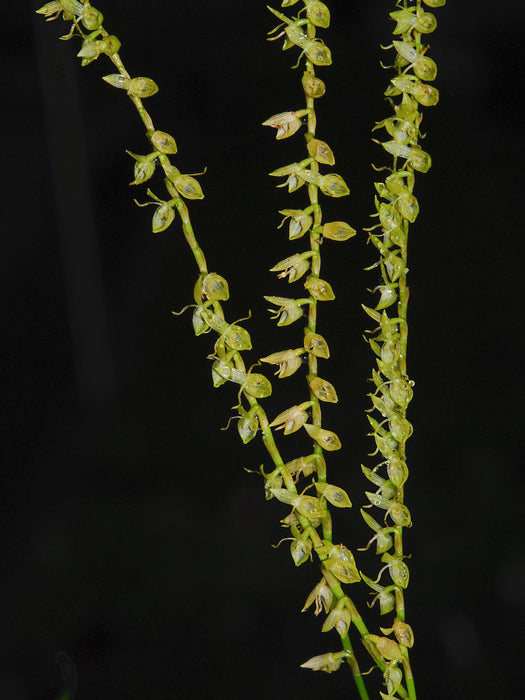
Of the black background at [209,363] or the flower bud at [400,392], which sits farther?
the black background at [209,363]

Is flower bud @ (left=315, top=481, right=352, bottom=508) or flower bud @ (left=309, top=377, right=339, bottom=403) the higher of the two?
flower bud @ (left=309, top=377, right=339, bottom=403)

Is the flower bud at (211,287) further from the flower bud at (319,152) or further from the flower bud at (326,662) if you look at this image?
the flower bud at (326,662)

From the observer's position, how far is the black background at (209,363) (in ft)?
2.77

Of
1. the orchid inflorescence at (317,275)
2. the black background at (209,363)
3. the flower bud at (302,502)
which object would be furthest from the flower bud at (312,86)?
the black background at (209,363)

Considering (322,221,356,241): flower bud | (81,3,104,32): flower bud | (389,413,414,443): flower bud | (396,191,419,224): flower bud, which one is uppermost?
(81,3,104,32): flower bud

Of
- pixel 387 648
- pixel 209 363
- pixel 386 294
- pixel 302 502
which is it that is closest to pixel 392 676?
pixel 387 648

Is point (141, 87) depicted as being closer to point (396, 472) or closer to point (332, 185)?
point (332, 185)

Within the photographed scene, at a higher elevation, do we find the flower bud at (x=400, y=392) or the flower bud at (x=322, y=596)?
the flower bud at (x=400, y=392)

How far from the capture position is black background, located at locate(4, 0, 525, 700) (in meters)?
0.84

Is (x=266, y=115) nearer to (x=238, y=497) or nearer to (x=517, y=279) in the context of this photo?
(x=517, y=279)

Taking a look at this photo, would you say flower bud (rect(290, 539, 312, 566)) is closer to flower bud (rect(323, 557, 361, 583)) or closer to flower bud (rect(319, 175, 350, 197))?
flower bud (rect(323, 557, 361, 583))

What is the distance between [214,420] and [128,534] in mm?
207

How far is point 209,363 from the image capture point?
0.92 metres

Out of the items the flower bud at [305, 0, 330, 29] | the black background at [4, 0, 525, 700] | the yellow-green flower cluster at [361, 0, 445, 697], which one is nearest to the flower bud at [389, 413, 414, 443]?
the yellow-green flower cluster at [361, 0, 445, 697]
